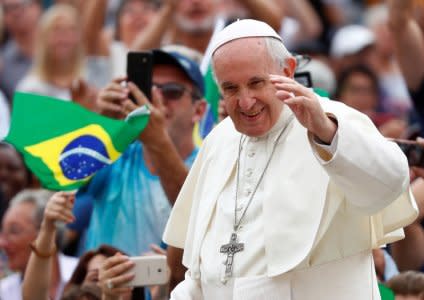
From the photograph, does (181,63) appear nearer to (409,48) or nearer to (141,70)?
(141,70)

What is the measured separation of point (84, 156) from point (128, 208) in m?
0.42

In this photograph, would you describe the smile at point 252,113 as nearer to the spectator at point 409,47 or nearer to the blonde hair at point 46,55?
the spectator at point 409,47

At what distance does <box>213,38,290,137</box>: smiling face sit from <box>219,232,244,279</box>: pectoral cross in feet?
1.44

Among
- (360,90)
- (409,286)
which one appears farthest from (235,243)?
(360,90)

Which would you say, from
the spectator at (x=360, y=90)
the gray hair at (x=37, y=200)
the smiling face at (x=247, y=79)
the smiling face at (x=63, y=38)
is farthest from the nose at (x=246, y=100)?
the smiling face at (x=63, y=38)

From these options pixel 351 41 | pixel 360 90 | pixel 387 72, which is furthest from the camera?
pixel 387 72

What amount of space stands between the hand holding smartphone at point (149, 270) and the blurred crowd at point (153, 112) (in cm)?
11

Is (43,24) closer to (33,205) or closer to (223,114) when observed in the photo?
(33,205)

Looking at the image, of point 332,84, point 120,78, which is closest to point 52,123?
point 120,78

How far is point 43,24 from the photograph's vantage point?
11.7 metres

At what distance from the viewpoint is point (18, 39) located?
42.7 ft

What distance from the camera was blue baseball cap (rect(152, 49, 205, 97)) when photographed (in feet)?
24.2

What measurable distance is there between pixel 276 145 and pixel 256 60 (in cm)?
38

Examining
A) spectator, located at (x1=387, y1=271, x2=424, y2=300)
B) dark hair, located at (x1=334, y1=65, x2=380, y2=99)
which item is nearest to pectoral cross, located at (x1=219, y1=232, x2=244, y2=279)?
spectator, located at (x1=387, y1=271, x2=424, y2=300)
